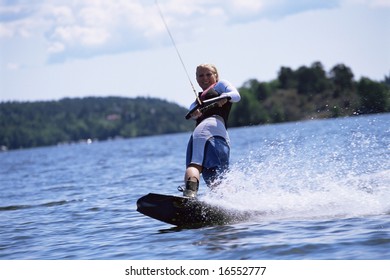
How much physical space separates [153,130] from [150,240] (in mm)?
128413

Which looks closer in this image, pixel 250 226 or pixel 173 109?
pixel 250 226

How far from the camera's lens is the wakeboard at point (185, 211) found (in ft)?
28.5

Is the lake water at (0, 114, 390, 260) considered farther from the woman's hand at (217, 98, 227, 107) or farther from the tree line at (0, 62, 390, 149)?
the tree line at (0, 62, 390, 149)

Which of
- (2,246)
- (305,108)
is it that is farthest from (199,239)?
(305,108)

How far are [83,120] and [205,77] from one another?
85.3m

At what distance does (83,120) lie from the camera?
9312cm

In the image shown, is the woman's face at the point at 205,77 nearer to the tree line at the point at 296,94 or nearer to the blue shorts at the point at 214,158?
the blue shorts at the point at 214,158

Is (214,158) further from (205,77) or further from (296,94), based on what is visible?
(296,94)

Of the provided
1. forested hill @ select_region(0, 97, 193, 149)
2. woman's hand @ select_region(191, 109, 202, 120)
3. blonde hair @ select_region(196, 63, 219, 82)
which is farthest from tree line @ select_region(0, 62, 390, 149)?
woman's hand @ select_region(191, 109, 202, 120)

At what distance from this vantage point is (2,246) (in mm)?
9242

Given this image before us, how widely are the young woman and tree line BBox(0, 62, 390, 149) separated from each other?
11534 mm

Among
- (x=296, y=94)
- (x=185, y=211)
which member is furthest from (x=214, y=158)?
(x=296, y=94)

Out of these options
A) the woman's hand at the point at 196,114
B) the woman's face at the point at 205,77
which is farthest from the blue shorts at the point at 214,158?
the woman's face at the point at 205,77
